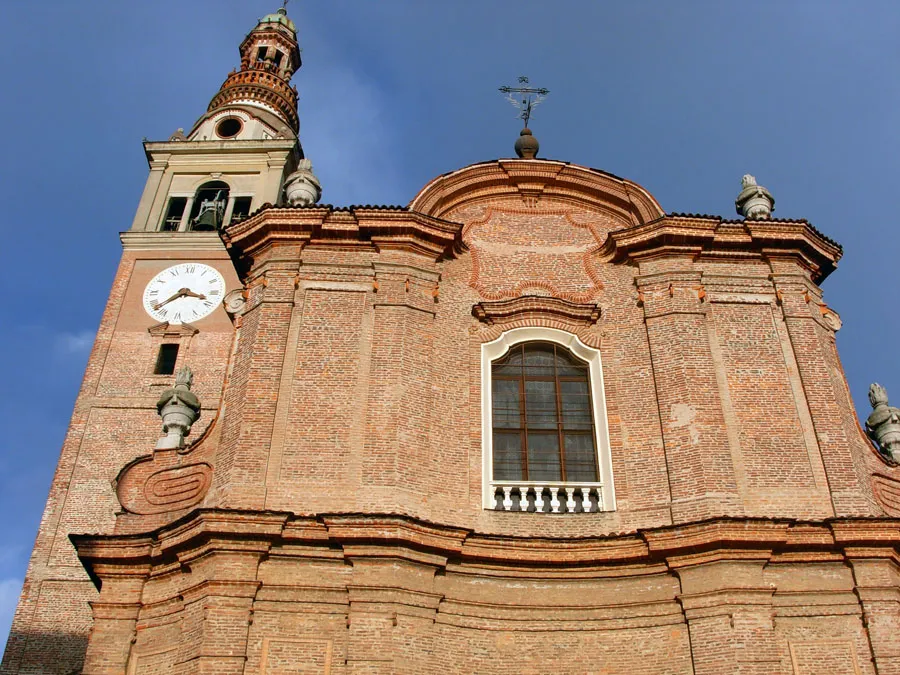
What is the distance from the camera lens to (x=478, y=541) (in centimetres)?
1112

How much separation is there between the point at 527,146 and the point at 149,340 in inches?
371

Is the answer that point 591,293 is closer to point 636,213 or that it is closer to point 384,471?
point 636,213

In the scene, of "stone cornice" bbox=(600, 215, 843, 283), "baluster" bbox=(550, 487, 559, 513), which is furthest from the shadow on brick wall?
"stone cornice" bbox=(600, 215, 843, 283)

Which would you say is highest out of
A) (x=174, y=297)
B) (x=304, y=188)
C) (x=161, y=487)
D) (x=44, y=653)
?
(x=174, y=297)

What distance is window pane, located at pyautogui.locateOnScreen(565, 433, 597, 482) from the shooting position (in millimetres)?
12438

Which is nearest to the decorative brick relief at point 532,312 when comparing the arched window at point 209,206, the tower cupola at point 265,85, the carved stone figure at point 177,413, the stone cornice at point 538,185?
the stone cornice at point 538,185

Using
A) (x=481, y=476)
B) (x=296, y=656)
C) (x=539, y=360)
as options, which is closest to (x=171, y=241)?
(x=539, y=360)

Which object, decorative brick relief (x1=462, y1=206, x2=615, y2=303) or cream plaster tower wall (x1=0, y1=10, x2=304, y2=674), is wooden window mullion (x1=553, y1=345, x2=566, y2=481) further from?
cream plaster tower wall (x1=0, y1=10, x2=304, y2=674)

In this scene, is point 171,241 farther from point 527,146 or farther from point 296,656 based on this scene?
point 296,656

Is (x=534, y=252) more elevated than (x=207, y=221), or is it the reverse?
(x=207, y=221)

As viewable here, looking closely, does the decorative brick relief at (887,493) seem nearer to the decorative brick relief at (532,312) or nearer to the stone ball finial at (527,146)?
the decorative brick relief at (532,312)

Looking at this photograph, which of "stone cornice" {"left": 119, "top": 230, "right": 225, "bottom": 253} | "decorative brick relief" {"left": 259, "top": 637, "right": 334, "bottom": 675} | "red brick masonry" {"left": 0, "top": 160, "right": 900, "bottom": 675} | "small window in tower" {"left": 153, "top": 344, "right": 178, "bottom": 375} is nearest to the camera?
"decorative brick relief" {"left": 259, "top": 637, "right": 334, "bottom": 675}

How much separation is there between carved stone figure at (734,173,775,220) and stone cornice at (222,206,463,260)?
4.81 metres

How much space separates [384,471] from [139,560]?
3113mm
